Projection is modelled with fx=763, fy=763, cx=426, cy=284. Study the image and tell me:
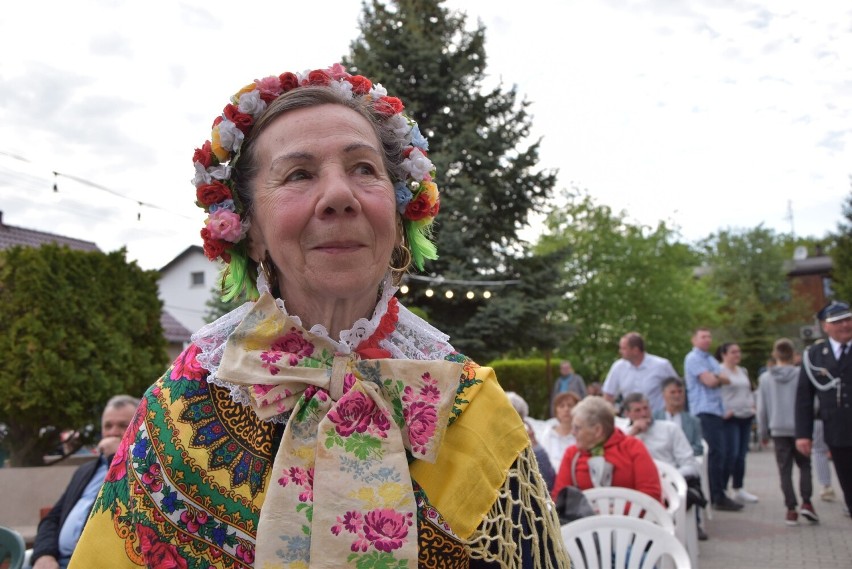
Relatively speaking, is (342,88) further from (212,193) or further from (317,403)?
(317,403)

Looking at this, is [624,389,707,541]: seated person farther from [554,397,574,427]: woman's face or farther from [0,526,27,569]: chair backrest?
[0,526,27,569]: chair backrest

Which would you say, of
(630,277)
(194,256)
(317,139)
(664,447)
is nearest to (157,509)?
(317,139)

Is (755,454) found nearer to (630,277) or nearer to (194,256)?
(630,277)

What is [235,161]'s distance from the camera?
5.40 feet

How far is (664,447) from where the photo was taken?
22.2ft

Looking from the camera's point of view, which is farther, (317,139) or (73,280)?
(73,280)

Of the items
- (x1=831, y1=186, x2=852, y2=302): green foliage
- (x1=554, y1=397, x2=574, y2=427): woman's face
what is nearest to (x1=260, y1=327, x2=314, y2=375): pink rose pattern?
(x1=554, y1=397, x2=574, y2=427): woman's face

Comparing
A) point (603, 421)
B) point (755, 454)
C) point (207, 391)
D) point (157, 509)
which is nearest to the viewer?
point (157, 509)

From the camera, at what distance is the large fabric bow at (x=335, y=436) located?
4.49 ft

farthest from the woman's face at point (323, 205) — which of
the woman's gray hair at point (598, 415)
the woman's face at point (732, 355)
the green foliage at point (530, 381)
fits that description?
the green foliage at point (530, 381)

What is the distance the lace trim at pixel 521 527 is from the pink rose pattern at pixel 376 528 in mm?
163

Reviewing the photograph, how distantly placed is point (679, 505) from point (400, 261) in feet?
13.7

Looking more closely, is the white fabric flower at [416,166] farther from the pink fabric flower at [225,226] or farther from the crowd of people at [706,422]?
the crowd of people at [706,422]

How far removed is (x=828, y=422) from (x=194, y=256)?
3339 centimetres
